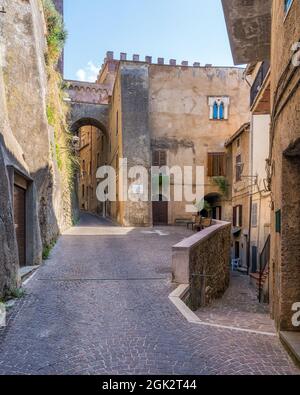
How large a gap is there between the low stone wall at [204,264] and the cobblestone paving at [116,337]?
0.56 metres

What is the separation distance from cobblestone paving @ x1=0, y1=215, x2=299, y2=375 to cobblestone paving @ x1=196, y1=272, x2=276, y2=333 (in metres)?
1.10

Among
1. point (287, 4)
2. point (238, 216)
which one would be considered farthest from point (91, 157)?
point (287, 4)

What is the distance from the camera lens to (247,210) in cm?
1902

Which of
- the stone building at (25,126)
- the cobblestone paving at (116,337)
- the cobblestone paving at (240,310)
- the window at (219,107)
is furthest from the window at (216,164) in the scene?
the cobblestone paving at (116,337)

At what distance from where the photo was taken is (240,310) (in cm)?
1000

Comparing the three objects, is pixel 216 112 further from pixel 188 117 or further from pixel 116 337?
pixel 116 337

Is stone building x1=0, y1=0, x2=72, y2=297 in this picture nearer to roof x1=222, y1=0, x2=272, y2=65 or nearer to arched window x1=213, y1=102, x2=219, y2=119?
roof x1=222, y1=0, x2=272, y2=65

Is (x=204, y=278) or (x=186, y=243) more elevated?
(x=186, y=243)

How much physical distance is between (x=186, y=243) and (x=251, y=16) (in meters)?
5.72

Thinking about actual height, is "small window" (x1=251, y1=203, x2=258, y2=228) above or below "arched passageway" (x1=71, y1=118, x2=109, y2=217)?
below

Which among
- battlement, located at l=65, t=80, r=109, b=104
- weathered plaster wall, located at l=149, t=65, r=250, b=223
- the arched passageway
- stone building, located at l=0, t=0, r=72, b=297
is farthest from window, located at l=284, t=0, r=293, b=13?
battlement, located at l=65, t=80, r=109, b=104

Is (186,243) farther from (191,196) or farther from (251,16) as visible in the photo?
(191,196)

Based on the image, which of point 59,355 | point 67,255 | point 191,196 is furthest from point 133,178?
point 59,355

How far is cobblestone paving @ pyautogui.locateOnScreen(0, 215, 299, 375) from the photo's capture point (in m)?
4.39
